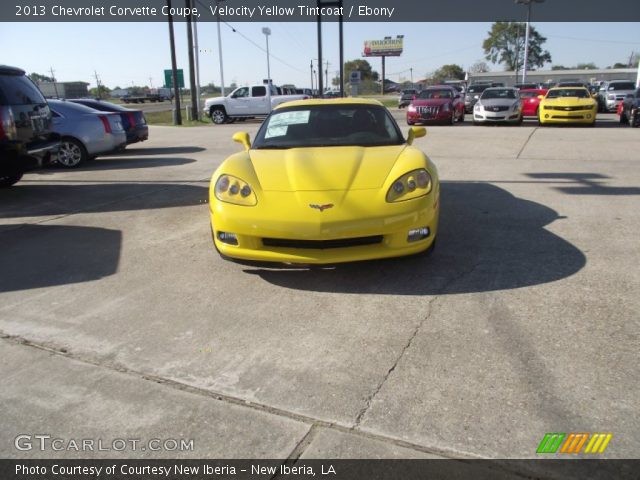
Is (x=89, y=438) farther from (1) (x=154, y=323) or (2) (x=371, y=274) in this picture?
(2) (x=371, y=274)

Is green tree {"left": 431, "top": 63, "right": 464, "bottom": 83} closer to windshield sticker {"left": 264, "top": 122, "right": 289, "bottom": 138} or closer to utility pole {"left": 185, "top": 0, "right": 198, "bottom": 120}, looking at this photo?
utility pole {"left": 185, "top": 0, "right": 198, "bottom": 120}

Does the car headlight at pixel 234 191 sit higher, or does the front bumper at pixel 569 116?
the front bumper at pixel 569 116

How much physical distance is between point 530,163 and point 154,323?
806 centimetres

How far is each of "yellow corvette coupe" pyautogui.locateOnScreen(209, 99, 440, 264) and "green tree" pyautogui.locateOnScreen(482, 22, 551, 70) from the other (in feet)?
384

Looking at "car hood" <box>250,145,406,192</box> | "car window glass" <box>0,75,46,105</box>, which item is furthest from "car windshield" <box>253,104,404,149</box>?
"car window glass" <box>0,75,46,105</box>

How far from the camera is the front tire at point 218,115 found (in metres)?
25.8

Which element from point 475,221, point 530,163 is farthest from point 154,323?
point 530,163

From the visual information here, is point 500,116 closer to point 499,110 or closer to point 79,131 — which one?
point 499,110

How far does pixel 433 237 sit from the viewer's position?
4047mm

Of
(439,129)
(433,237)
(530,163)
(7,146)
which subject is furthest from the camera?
(439,129)

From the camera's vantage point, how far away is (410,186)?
4.02 metres

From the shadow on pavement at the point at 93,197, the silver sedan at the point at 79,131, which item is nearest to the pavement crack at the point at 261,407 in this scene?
the shadow on pavement at the point at 93,197

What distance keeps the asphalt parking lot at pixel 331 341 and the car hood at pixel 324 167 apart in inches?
28.6

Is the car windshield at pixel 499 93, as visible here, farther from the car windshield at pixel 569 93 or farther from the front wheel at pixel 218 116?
the front wheel at pixel 218 116
